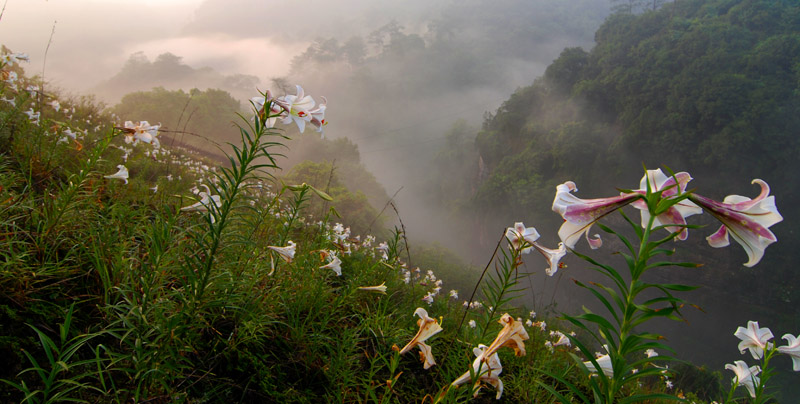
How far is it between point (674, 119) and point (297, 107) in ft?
104

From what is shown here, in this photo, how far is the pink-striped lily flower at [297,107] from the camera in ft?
4.05

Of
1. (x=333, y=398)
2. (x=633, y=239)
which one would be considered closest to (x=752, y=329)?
(x=333, y=398)

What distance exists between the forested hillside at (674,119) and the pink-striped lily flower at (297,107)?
29372mm

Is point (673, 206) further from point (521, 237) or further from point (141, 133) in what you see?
point (141, 133)

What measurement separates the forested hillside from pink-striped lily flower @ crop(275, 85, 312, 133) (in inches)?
1156

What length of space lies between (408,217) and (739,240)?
53439 millimetres

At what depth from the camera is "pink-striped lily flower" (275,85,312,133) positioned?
1235 millimetres

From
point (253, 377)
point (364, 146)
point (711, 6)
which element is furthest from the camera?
point (364, 146)

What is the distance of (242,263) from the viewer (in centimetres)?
182

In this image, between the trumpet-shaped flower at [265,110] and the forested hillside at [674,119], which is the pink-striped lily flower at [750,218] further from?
the forested hillside at [674,119]

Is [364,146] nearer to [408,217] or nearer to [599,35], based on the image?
[408,217]

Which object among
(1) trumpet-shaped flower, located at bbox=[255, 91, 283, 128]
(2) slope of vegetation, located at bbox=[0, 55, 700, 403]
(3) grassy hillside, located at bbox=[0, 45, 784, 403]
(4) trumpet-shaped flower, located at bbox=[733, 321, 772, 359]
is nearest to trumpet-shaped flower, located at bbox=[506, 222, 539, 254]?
(3) grassy hillside, located at bbox=[0, 45, 784, 403]

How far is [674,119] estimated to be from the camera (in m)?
26.1

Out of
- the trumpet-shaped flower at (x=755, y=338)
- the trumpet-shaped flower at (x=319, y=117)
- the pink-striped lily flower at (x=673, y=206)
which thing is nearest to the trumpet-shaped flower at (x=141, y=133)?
the trumpet-shaped flower at (x=319, y=117)
